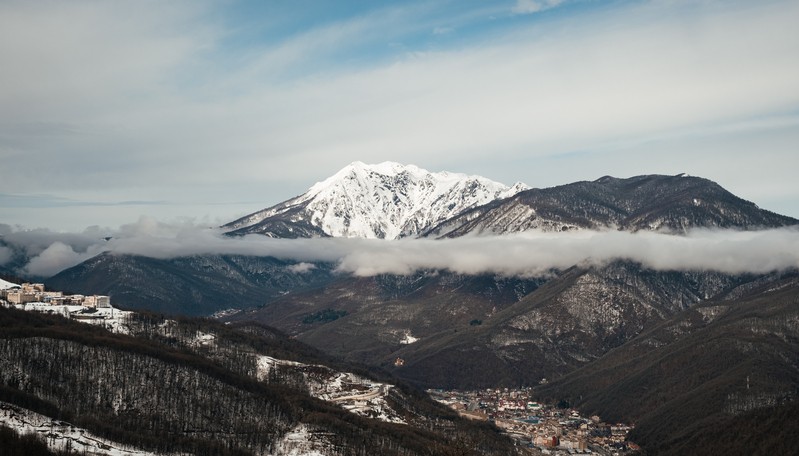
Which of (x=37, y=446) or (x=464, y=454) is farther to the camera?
(x=37, y=446)

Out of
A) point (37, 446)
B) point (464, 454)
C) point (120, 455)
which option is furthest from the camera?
point (120, 455)

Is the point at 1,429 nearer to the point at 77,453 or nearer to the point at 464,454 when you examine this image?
the point at 77,453

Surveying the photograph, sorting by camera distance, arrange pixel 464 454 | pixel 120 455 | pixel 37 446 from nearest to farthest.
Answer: pixel 464 454 < pixel 37 446 < pixel 120 455

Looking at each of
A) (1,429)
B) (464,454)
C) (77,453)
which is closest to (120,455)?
(77,453)

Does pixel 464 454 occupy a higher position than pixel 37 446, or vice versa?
pixel 464 454

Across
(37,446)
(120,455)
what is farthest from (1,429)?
A: (120,455)

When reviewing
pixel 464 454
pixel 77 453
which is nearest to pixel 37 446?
pixel 77 453

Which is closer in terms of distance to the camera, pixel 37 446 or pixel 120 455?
pixel 37 446

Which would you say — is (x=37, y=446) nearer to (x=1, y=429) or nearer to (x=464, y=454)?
(x=1, y=429)
